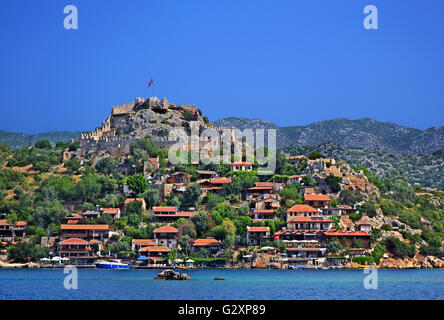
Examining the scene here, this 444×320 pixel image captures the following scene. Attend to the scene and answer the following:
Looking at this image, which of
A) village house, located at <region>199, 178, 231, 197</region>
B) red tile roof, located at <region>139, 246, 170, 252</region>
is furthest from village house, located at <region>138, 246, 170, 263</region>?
village house, located at <region>199, 178, 231, 197</region>

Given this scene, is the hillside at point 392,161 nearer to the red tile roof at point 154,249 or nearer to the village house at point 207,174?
the village house at point 207,174

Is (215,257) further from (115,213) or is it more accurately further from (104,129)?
(104,129)

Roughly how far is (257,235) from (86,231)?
18340mm

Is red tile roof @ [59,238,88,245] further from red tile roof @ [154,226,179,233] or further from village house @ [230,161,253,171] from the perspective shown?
village house @ [230,161,253,171]

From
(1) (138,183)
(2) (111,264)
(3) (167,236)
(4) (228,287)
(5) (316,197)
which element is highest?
(1) (138,183)

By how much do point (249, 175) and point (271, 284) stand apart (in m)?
41.0

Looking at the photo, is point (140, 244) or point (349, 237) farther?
point (140, 244)

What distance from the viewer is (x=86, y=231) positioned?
7488 centimetres

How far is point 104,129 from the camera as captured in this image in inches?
4227

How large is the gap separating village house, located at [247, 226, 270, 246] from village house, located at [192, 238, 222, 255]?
10.8ft

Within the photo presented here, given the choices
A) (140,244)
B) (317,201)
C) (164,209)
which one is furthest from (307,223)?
(140,244)

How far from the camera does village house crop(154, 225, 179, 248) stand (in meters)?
72.9

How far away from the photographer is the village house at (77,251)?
72250 millimetres

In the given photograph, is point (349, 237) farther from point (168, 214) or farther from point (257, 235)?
point (168, 214)
